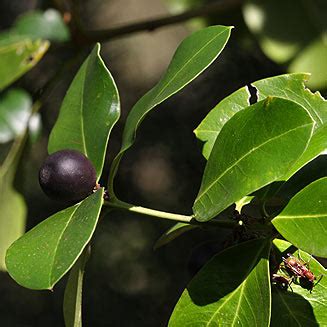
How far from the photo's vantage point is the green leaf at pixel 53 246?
2.65ft

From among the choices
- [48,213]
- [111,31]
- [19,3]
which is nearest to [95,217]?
[111,31]

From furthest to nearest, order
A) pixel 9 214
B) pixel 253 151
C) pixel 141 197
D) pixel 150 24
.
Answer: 1. pixel 141 197
2. pixel 150 24
3. pixel 9 214
4. pixel 253 151

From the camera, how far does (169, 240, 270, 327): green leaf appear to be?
867mm

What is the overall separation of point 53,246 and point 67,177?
0.28 feet

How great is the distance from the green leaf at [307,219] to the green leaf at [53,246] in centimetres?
19

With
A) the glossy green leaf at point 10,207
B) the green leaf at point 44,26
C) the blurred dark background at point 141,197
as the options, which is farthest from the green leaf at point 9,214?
the blurred dark background at point 141,197

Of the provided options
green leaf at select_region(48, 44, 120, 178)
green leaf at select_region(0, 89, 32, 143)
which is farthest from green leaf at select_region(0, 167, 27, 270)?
green leaf at select_region(48, 44, 120, 178)

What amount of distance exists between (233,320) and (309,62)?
36.3 inches

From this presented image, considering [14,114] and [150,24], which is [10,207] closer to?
[14,114]

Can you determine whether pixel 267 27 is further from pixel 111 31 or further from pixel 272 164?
pixel 272 164

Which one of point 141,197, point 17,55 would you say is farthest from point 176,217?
point 141,197

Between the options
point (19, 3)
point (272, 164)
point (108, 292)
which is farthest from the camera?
point (19, 3)

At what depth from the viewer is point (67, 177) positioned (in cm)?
90

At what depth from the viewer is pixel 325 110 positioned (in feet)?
3.05
